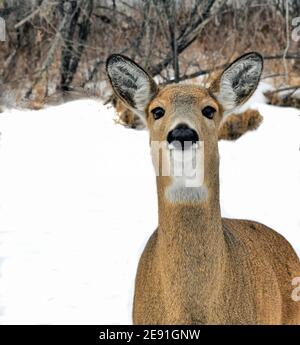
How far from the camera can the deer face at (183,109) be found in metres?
3.09

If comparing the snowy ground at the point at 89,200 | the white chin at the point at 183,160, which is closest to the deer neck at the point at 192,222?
the white chin at the point at 183,160

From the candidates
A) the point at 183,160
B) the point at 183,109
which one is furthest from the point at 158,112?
the point at 183,160

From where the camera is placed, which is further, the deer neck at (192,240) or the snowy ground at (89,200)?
the snowy ground at (89,200)

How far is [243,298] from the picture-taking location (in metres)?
3.48

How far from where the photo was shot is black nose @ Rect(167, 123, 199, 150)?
9.93 feet

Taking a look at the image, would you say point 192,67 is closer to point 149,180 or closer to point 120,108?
point 120,108

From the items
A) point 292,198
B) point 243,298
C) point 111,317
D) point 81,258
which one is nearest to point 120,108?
point 292,198

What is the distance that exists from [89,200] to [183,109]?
18.1ft

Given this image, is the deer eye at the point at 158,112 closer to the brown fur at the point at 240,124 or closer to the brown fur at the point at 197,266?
the brown fur at the point at 197,266

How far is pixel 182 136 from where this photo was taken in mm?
3025

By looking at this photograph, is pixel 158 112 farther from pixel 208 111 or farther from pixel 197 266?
pixel 197 266

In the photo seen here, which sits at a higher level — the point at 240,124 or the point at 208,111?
the point at 240,124

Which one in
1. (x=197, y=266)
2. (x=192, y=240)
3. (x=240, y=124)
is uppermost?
(x=240, y=124)

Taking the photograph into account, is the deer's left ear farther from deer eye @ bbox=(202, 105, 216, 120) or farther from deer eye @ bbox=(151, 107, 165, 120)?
deer eye @ bbox=(151, 107, 165, 120)
